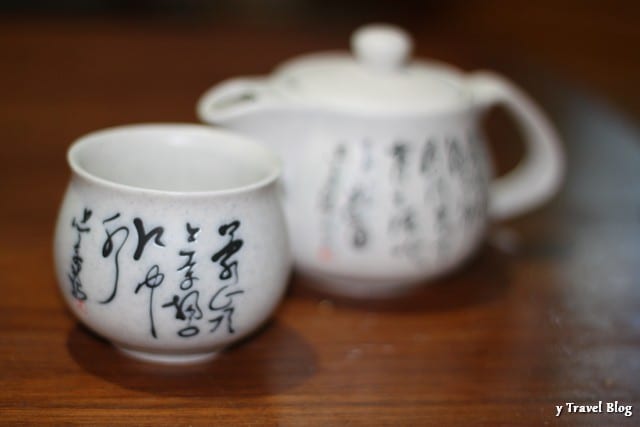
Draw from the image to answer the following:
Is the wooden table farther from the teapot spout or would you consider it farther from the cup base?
the teapot spout

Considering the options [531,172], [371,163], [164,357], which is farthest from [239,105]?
[531,172]

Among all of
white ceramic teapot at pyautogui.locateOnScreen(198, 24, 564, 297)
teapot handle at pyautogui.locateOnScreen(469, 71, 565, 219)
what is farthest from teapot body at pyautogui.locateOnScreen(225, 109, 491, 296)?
teapot handle at pyautogui.locateOnScreen(469, 71, 565, 219)

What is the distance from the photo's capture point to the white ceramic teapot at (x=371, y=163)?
68cm

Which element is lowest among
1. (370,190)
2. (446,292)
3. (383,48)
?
(446,292)

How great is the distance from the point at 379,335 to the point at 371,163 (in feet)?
0.46

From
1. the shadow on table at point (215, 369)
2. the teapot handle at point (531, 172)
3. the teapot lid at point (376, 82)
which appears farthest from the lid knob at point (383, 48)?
the shadow on table at point (215, 369)

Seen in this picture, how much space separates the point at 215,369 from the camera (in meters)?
0.59

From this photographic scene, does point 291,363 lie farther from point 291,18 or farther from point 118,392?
point 291,18

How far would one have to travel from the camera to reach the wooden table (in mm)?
550

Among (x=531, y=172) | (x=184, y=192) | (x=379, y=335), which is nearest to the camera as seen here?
(x=184, y=192)

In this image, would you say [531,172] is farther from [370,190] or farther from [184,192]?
[184,192]

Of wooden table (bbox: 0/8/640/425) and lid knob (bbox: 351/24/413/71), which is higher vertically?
lid knob (bbox: 351/24/413/71)

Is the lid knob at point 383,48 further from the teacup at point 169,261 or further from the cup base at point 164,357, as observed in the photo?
the cup base at point 164,357

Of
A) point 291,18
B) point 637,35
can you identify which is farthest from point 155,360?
point 637,35
